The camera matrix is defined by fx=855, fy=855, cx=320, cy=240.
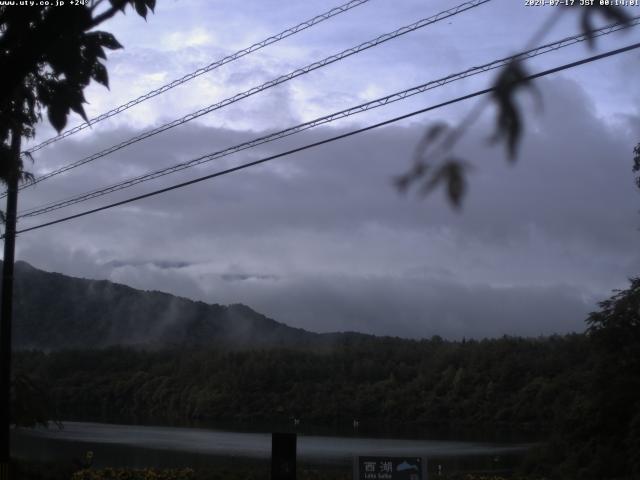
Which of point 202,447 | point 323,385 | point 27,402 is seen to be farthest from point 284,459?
point 323,385

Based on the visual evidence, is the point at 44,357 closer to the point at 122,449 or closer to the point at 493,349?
the point at 122,449

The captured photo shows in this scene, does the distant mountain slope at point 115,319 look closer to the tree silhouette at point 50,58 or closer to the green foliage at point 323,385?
the green foliage at point 323,385

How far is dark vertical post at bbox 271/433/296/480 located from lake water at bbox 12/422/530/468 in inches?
387

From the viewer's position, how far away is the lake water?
26.1 m

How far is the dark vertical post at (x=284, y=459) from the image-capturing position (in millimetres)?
13406

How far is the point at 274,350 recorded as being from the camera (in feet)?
166

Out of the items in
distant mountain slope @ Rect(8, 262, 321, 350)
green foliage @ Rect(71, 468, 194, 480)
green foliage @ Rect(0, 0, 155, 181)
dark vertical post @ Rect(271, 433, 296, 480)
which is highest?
distant mountain slope @ Rect(8, 262, 321, 350)

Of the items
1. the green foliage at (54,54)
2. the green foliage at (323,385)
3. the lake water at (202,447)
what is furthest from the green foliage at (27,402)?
the green foliage at (323,385)

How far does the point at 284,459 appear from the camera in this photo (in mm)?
13484

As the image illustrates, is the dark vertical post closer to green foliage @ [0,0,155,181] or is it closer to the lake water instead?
green foliage @ [0,0,155,181]

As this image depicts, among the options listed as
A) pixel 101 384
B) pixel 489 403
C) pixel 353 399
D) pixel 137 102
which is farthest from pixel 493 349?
pixel 137 102

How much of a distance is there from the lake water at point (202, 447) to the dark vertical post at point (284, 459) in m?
9.84

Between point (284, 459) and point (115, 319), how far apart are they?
57384 mm

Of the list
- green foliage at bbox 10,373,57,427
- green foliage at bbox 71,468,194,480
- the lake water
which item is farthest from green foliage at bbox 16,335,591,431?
green foliage at bbox 71,468,194,480
